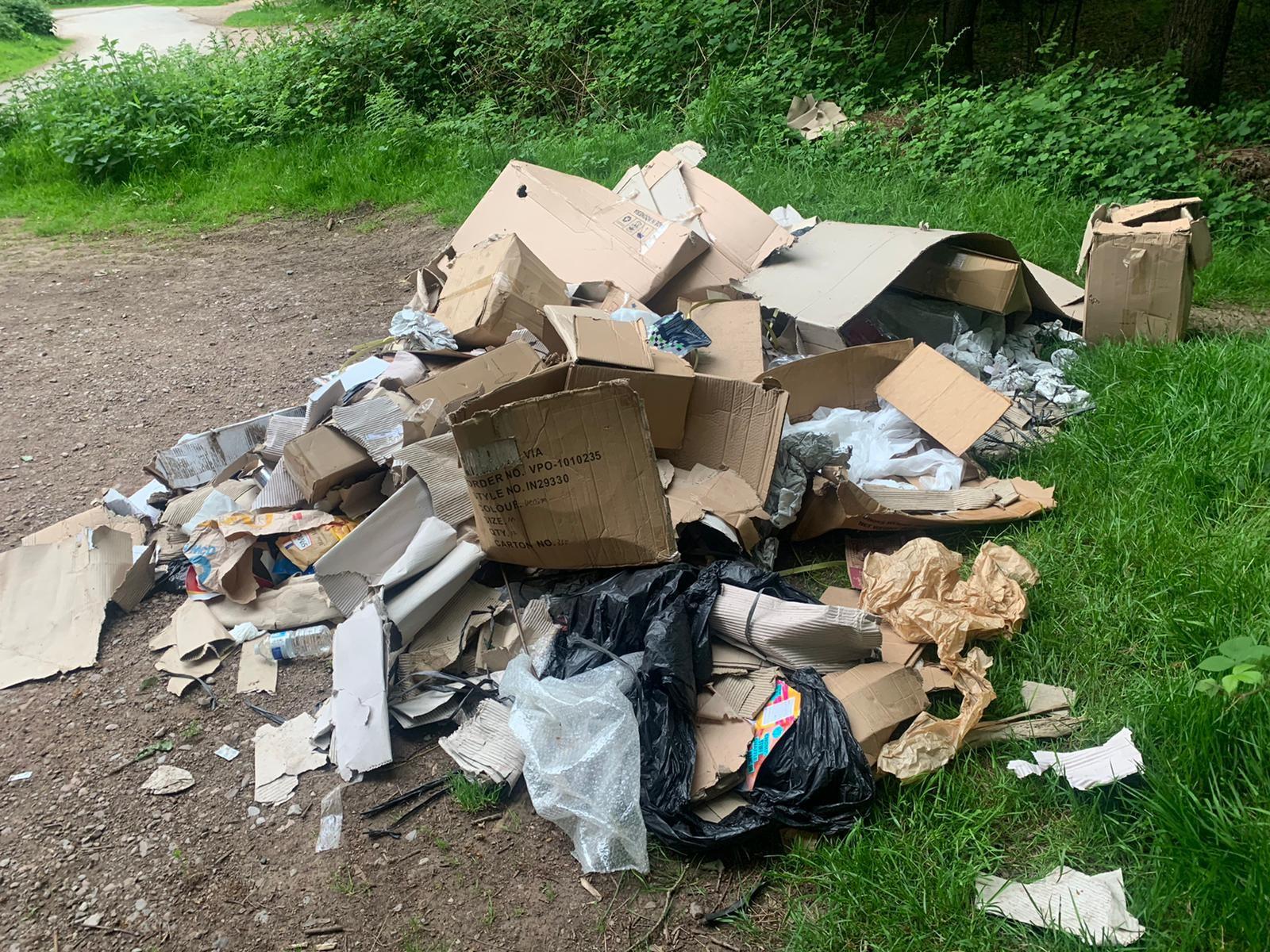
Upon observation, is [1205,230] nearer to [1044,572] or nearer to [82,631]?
[1044,572]

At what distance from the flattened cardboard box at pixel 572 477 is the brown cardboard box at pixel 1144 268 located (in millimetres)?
2504

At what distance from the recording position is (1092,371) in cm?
357

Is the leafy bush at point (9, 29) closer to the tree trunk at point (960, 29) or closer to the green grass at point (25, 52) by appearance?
the green grass at point (25, 52)

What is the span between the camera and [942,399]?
314cm

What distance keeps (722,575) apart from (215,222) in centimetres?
613

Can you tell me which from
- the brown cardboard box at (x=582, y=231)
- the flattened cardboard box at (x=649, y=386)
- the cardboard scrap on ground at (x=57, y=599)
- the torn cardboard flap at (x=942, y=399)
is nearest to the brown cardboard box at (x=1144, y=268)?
the torn cardboard flap at (x=942, y=399)

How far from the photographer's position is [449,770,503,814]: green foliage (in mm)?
2166

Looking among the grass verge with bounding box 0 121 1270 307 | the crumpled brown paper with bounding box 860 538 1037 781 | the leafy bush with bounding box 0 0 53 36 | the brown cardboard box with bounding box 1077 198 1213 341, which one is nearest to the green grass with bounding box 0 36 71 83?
the leafy bush with bounding box 0 0 53 36

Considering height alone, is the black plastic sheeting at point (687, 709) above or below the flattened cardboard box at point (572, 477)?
below

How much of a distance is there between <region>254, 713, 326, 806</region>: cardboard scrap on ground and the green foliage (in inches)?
16.2

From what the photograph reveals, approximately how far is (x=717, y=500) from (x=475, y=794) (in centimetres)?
111

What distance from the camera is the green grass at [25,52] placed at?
44.3ft

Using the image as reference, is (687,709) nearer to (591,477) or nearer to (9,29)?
(591,477)

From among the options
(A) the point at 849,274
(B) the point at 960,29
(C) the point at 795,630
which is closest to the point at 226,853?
(C) the point at 795,630
